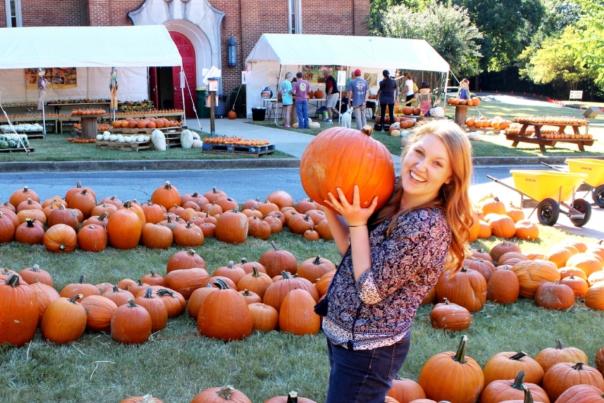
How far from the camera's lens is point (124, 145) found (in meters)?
16.7

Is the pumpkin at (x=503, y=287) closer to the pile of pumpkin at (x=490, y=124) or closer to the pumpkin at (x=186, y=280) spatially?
the pumpkin at (x=186, y=280)

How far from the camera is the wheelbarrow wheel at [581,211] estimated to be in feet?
29.0

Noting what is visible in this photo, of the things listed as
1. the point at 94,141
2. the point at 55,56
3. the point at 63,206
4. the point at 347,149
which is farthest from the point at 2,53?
the point at 347,149

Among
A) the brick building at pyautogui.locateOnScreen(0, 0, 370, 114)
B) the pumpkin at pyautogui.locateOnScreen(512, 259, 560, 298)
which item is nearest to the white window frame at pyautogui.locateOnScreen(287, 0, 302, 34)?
the brick building at pyautogui.locateOnScreen(0, 0, 370, 114)

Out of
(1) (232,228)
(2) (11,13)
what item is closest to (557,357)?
(1) (232,228)

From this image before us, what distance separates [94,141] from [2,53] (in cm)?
325

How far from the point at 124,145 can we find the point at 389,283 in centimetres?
1510

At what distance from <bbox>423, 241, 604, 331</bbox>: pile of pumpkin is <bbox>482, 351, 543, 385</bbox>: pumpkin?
1.10 m

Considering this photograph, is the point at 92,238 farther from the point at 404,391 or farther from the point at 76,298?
the point at 404,391

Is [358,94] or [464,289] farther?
[358,94]

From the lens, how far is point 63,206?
23.8ft

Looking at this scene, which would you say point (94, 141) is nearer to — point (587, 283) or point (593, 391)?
point (587, 283)

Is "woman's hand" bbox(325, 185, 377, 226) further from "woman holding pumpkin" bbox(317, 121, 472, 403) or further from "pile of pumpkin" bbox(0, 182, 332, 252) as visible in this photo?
"pile of pumpkin" bbox(0, 182, 332, 252)

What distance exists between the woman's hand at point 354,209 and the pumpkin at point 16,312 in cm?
260
